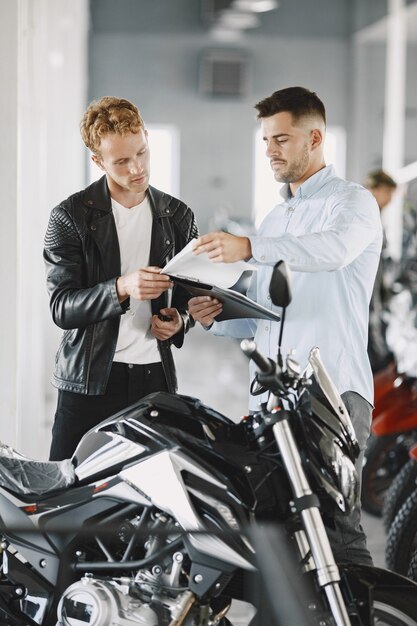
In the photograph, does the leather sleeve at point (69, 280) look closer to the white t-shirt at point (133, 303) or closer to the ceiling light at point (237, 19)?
the white t-shirt at point (133, 303)

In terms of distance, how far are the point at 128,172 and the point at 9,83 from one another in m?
0.92

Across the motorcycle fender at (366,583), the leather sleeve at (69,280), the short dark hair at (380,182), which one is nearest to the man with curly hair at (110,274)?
the leather sleeve at (69,280)

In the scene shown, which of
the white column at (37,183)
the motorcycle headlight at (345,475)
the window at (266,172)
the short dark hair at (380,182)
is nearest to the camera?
the motorcycle headlight at (345,475)

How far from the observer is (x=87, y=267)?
2510mm

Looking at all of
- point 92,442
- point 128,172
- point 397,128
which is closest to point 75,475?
point 92,442

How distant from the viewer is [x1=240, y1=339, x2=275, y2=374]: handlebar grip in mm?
1856

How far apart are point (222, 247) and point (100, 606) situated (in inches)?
30.2

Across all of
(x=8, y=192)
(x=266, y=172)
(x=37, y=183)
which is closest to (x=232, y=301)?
(x=8, y=192)

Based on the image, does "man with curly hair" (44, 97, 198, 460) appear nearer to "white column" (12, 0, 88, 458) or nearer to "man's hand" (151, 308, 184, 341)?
"man's hand" (151, 308, 184, 341)

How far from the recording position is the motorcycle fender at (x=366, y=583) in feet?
6.33

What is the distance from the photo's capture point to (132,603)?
6.37 ft

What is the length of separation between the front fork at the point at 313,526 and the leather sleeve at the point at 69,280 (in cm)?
66

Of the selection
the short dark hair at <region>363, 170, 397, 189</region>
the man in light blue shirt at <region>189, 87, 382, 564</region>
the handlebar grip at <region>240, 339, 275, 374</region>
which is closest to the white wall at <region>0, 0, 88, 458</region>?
the man in light blue shirt at <region>189, 87, 382, 564</region>

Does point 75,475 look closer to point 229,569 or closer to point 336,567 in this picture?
point 229,569
